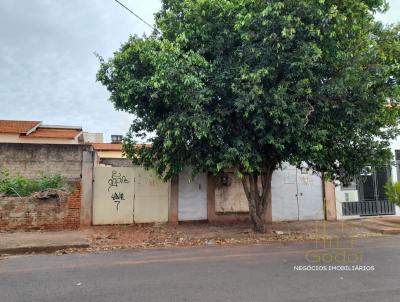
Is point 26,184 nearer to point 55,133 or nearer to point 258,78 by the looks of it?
point 258,78

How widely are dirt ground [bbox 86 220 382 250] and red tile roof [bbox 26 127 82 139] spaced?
1231 centimetres

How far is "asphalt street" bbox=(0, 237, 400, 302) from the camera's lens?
498 cm

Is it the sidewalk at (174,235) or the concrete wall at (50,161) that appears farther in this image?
the concrete wall at (50,161)

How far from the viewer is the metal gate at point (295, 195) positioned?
14312 mm

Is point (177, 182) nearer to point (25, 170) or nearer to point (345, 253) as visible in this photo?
point (25, 170)

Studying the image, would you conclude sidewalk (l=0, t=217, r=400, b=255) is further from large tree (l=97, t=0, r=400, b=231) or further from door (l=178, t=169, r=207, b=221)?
large tree (l=97, t=0, r=400, b=231)

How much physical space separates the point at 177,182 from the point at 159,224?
5.55ft

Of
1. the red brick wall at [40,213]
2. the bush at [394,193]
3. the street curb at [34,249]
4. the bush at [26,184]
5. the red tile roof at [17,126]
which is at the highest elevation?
the red tile roof at [17,126]

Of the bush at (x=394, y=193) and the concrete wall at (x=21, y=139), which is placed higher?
the concrete wall at (x=21, y=139)

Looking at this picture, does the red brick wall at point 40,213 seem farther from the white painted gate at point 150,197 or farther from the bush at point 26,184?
the white painted gate at point 150,197

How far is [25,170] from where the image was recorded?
12633mm

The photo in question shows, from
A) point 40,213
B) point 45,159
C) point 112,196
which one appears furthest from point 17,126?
point 112,196

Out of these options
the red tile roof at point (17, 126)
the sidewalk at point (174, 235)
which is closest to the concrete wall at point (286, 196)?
the sidewalk at point (174, 235)

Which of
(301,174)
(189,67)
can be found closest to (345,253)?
(189,67)
